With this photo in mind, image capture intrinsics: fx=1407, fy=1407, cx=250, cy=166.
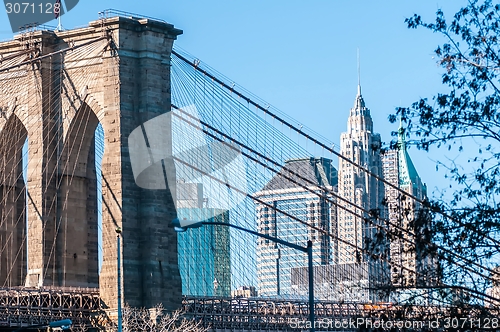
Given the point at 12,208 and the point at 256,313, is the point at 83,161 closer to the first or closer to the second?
the point at 12,208

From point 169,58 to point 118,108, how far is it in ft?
13.6

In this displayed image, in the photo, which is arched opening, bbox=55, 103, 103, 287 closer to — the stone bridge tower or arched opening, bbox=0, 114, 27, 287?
the stone bridge tower

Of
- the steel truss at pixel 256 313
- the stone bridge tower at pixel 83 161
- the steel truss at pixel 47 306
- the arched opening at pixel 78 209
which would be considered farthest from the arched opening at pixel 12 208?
the steel truss at pixel 256 313

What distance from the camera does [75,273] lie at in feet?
256

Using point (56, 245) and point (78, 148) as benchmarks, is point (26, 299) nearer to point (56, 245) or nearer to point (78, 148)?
point (56, 245)

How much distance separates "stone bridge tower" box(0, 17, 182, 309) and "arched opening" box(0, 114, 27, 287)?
2.3 inches

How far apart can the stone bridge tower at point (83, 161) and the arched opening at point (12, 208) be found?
58mm

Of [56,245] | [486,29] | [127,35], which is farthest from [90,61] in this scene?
[486,29]

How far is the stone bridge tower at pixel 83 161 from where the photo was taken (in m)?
73.7

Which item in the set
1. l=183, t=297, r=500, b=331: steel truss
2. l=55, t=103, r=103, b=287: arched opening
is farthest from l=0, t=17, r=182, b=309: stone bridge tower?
l=183, t=297, r=500, b=331: steel truss

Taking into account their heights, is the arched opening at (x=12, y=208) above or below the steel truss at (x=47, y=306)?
above

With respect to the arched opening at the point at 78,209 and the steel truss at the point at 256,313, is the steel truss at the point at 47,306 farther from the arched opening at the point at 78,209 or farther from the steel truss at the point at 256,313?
the steel truss at the point at 256,313

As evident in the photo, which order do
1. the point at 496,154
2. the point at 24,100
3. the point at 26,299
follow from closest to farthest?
the point at 496,154
the point at 26,299
the point at 24,100

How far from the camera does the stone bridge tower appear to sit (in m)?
73.7
